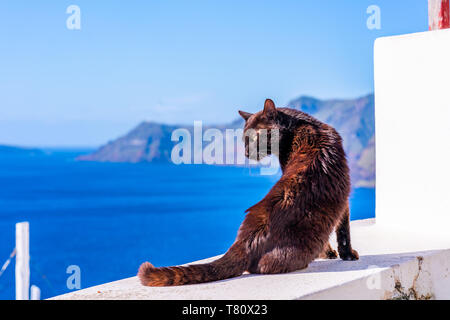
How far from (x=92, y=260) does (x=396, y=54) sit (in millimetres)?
16868

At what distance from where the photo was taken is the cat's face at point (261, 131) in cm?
219

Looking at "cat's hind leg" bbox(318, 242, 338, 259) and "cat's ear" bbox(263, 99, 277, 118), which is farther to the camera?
"cat's hind leg" bbox(318, 242, 338, 259)

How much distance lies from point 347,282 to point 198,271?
23.0 inches

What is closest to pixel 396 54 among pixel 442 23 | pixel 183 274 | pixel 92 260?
pixel 442 23

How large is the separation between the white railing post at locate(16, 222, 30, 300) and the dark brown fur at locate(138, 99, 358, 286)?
2297 millimetres

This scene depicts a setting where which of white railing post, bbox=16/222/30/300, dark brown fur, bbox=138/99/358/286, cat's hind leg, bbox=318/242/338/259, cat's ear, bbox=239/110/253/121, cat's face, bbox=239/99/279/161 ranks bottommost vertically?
white railing post, bbox=16/222/30/300

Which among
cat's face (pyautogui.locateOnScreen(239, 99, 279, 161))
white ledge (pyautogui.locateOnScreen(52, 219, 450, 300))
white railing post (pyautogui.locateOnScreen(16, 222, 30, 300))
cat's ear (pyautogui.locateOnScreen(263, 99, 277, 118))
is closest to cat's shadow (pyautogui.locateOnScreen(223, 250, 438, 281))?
white ledge (pyautogui.locateOnScreen(52, 219, 450, 300))

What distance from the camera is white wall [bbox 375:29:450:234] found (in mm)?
3096

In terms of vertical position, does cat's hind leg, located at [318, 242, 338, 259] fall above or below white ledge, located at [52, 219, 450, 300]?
above

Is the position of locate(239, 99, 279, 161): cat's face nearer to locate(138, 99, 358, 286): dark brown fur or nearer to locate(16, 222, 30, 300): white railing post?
locate(138, 99, 358, 286): dark brown fur

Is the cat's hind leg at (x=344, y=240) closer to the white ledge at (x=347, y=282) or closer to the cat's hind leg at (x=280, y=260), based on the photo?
the white ledge at (x=347, y=282)

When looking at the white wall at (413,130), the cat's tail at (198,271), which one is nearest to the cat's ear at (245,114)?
the cat's tail at (198,271)

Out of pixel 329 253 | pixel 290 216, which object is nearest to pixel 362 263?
pixel 329 253
